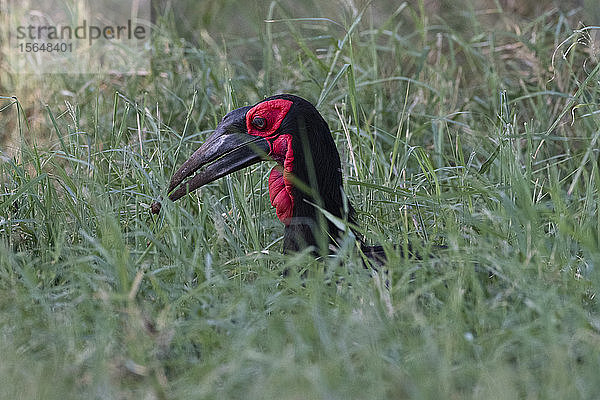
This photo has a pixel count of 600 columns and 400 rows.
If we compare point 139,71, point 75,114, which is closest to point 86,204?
point 75,114

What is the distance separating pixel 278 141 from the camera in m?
2.95

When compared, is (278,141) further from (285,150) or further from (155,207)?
(155,207)

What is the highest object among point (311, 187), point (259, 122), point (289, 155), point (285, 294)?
point (259, 122)

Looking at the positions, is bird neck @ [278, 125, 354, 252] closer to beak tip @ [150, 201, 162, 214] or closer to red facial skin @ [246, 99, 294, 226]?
red facial skin @ [246, 99, 294, 226]

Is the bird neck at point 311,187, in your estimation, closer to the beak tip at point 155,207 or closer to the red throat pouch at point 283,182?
the red throat pouch at point 283,182

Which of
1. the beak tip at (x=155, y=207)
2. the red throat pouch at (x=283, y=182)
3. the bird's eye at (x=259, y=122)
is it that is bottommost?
the beak tip at (x=155, y=207)

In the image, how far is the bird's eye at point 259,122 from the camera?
294 centimetres

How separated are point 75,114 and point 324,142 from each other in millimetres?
1046

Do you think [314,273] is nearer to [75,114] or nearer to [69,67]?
[75,114]

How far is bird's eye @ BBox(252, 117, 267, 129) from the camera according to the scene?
2.94 meters
